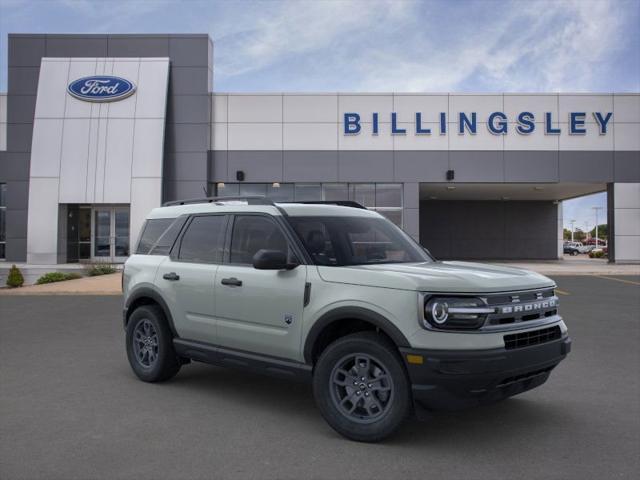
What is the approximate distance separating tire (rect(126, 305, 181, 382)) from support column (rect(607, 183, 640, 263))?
27169mm

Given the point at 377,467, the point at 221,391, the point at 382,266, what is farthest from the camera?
the point at 221,391

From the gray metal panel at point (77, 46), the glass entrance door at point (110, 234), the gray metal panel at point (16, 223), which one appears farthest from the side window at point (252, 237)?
the gray metal panel at point (16, 223)

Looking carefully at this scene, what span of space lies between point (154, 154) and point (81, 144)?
3.55 m

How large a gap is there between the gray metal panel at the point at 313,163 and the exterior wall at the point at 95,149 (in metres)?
6.06

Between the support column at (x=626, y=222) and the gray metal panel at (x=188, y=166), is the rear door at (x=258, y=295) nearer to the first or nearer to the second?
the gray metal panel at (x=188, y=166)

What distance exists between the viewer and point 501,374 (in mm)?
4039

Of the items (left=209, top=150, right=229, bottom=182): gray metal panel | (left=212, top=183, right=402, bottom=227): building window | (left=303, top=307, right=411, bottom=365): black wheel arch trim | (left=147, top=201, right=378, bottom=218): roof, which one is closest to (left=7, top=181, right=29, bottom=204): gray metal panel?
(left=209, top=150, right=229, bottom=182): gray metal panel

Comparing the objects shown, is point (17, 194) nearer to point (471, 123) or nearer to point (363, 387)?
point (471, 123)

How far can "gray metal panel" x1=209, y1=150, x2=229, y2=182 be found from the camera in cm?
2798

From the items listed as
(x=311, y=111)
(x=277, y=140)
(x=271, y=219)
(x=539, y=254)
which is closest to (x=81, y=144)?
(x=277, y=140)

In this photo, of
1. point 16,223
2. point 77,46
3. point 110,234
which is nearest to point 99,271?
point 110,234

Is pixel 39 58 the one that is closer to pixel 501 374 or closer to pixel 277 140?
pixel 277 140

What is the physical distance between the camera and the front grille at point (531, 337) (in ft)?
13.7

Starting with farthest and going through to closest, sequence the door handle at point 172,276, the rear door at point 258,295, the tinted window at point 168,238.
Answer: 1. the tinted window at point 168,238
2. the door handle at point 172,276
3. the rear door at point 258,295
